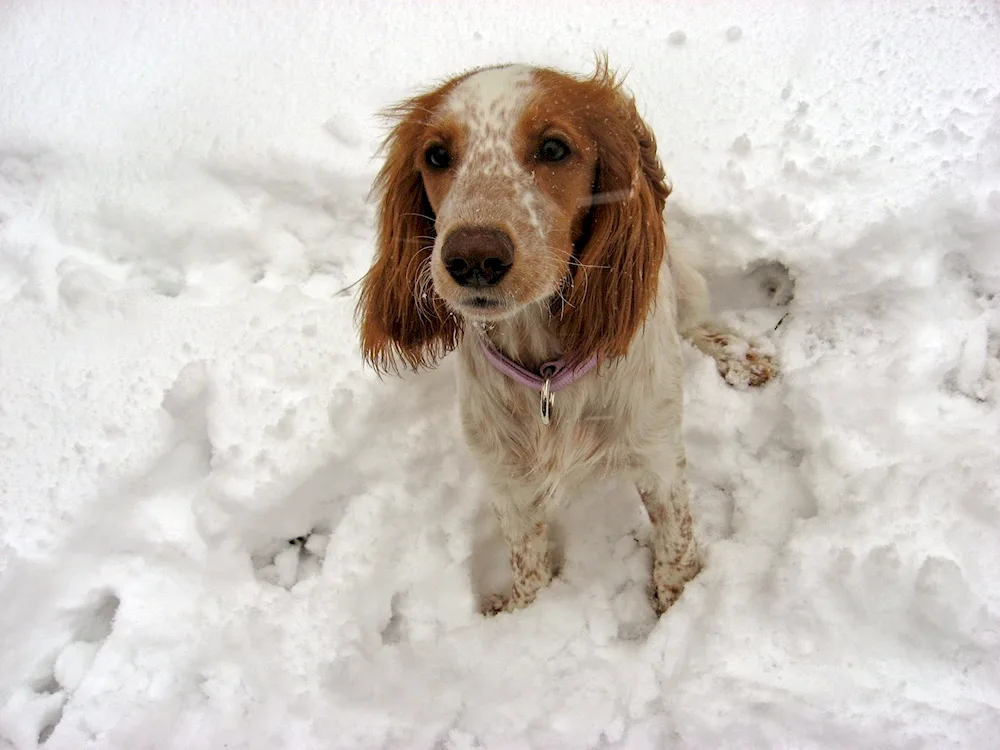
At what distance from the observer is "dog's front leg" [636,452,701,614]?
225cm

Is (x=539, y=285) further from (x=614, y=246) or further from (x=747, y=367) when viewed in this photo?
(x=747, y=367)

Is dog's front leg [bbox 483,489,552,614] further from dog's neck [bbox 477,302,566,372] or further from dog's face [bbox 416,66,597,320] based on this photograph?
dog's face [bbox 416,66,597,320]

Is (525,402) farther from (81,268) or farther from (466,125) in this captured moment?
(81,268)

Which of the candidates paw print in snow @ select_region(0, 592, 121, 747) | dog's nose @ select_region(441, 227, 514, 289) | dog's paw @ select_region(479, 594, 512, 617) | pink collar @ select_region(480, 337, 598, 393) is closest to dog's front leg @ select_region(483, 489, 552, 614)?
dog's paw @ select_region(479, 594, 512, 617)

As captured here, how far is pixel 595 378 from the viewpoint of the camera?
197 cm

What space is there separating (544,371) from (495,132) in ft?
2.19

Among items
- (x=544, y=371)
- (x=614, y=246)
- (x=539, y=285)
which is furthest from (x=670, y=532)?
(x=539, y=285)

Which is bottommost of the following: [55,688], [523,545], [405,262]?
[55,688]

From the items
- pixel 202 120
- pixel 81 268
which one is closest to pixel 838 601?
pixel 81 268

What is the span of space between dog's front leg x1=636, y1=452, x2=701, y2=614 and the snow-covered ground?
2.7 inches

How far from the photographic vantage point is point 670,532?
233 centimetres

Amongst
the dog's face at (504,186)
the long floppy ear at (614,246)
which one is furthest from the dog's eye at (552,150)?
the long floppy ear at (614,246)

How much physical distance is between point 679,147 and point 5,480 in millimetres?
3126

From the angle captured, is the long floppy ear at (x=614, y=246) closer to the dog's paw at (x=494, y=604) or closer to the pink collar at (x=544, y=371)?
the pink collar at (x=544, y=371)
